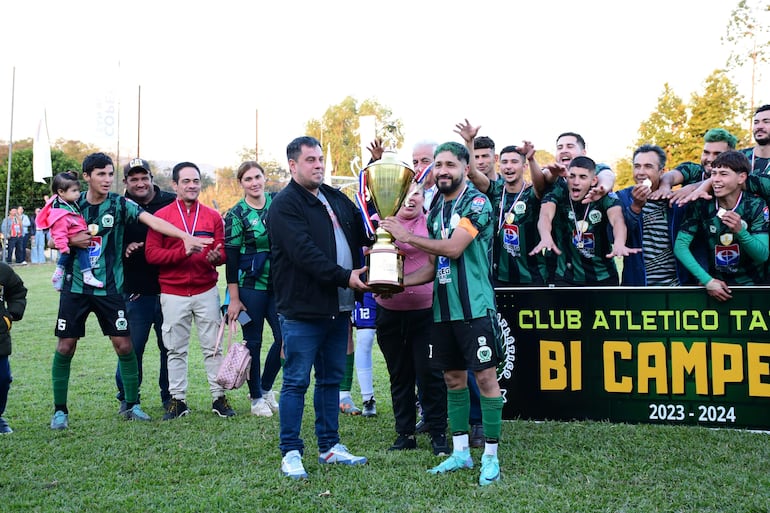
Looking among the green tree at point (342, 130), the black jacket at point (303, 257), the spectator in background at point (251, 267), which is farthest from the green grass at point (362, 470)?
the green tree at point (342, 130)

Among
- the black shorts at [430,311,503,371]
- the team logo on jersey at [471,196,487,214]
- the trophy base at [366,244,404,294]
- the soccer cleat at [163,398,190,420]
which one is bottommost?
the soccer cleat at [163,398,190,420]

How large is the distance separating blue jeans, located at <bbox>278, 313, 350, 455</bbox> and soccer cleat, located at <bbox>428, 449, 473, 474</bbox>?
0.82m

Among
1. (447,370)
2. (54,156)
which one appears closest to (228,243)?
(447,370)

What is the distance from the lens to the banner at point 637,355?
5.63 meters

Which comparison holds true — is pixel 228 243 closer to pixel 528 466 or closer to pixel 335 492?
pixel 335 492

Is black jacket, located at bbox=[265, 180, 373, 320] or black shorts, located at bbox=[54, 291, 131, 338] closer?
black jacket, located at bbox=[265, 180, 373, 320]

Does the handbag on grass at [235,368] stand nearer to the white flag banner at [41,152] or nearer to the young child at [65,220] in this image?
the young child at [65,220]

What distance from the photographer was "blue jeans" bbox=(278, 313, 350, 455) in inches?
191

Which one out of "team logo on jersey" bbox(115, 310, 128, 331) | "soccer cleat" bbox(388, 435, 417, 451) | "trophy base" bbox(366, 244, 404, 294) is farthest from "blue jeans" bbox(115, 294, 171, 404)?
"trophy base" bbox(366, 244, 404, 294)

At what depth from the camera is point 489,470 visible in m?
4.56

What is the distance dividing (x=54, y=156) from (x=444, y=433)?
37750mm

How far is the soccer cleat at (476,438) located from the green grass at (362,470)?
16cm

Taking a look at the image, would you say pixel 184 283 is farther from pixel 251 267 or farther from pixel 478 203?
pixel 478 203

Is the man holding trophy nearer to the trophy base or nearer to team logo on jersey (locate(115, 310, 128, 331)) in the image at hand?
the trophy base
